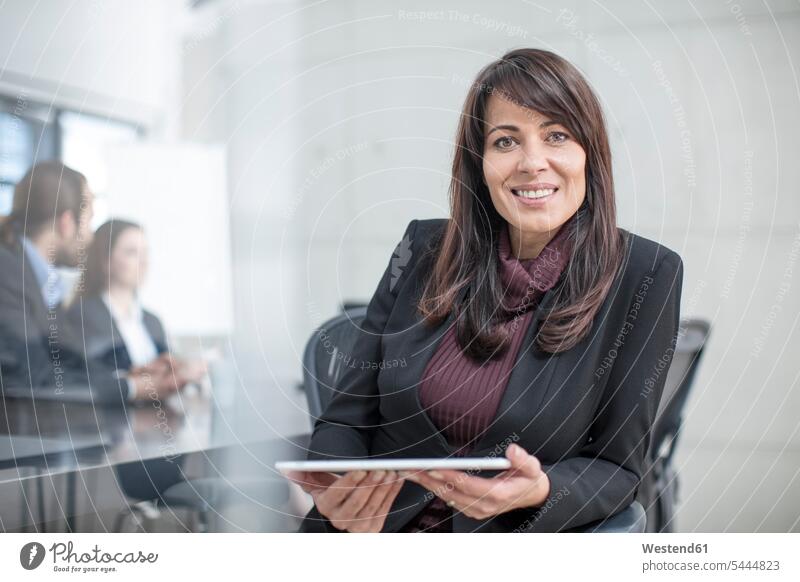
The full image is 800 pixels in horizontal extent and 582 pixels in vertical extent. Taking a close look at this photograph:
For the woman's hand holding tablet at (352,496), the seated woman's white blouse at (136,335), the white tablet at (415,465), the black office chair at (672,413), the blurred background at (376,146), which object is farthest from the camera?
the black office chair at (672,413)

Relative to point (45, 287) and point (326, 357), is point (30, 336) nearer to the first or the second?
point (45, 287)

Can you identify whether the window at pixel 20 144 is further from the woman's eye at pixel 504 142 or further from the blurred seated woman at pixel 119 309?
the woman's eye at pixel 504 142

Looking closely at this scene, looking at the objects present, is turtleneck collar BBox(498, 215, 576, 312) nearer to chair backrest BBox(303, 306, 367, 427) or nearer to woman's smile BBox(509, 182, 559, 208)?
woman's smile BBox(509, 182, 559, 208)

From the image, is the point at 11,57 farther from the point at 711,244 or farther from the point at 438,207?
the point at 711,244

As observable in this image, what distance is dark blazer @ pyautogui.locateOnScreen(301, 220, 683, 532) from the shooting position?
754 millimetres

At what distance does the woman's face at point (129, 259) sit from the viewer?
0.98 m

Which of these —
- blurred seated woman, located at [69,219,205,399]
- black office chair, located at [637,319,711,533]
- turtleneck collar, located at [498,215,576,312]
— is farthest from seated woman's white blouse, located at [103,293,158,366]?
black office chair, located at [637,319,711,533]

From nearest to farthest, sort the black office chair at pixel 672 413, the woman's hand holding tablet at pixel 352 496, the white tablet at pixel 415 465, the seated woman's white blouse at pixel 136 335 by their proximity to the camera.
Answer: the white tablet at pixel 415 465, the woman's hand holding tablet at pixel 352 496, the seated woman's white blouse at pixel 136 335, the black office chair at pixel 672 413

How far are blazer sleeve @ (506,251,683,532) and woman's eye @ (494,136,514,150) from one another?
19 cm

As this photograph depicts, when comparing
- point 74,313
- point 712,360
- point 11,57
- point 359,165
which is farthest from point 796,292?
point 11,57

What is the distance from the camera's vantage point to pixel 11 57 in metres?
0.98

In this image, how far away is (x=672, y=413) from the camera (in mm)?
1213

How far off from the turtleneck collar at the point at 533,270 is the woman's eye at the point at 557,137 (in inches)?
3.2
